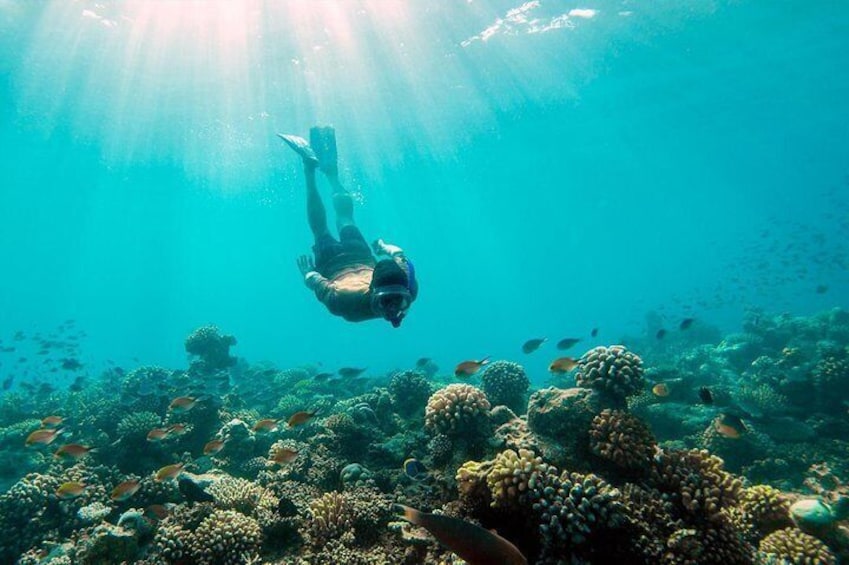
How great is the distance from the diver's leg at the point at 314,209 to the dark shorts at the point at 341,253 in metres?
0.72

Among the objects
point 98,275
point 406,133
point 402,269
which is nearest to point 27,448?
point 402,269

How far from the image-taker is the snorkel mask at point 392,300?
577 centimetres

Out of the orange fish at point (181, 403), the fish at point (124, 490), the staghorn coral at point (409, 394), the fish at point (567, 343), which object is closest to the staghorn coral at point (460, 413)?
Answer: the staghorn coral at point (409, 394)

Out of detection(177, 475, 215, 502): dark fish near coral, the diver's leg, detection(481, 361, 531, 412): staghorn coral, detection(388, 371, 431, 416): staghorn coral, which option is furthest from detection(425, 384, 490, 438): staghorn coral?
the diver's leg

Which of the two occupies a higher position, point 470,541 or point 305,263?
point 305,263

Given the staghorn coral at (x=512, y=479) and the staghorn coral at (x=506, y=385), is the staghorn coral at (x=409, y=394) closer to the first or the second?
the staghorn coral at (x=506, y=385)

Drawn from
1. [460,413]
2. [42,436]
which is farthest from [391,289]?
[42,436]

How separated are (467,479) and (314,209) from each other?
10.2 metres

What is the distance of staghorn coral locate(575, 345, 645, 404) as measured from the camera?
22.3 ft

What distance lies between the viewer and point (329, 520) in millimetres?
5598

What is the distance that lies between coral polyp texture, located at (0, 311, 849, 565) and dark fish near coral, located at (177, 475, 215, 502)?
0.03 metres

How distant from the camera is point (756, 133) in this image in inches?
2309

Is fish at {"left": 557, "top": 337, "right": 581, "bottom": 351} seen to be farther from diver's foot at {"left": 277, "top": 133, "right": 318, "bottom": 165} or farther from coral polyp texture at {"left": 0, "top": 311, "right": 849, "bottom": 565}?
diver's foot at {"left": 277, "top": 133, "right": 318, "bottom": 165}

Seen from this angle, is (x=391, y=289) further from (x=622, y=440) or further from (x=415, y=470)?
(x=622, y=440)
